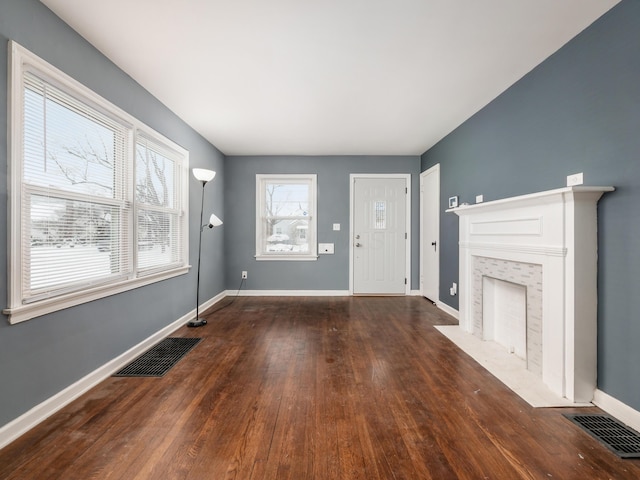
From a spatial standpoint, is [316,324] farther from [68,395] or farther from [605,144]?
[605,144]

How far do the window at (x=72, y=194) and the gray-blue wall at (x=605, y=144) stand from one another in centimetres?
343

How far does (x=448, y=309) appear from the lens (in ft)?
13.5

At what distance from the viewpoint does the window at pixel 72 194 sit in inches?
65.1

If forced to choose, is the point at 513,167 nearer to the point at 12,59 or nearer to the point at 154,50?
the point at 154,50

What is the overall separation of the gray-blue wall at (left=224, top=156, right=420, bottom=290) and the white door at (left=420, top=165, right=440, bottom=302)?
0.47ft

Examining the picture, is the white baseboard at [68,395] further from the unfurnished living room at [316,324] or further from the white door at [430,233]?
the white door at [430,233]

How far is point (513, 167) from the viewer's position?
9.07 feet

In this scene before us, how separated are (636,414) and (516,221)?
1.40 meters

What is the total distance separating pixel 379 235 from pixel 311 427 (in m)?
3.85

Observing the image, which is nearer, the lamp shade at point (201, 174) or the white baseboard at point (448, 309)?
the lamp shade at point (201, 174)

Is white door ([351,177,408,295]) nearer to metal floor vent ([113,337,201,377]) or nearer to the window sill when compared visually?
metal floor vent ([113,337,201,377])

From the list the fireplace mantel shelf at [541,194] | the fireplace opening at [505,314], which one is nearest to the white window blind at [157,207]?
the fireplace mantel shelf at [541,194]

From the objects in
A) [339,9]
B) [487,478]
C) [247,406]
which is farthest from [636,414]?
[339,9]

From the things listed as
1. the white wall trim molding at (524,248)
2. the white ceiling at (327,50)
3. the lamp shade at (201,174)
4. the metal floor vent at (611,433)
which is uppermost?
the white ceiling at (327,50)
